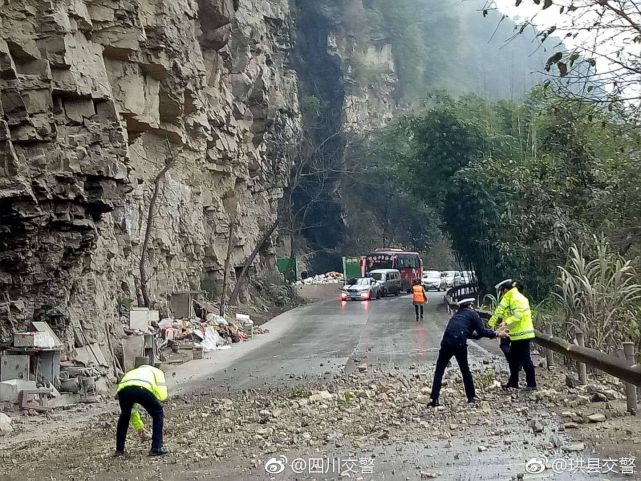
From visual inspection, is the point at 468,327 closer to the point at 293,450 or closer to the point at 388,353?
the point at 293,450

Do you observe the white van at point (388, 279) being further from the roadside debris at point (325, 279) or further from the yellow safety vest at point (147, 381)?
the yellow safety vest at point (147, 381)

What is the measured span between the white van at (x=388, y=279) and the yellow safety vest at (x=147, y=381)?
39900 millimetres

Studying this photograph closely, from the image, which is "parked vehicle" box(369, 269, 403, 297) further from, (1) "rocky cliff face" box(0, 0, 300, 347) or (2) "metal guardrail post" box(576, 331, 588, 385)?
(2) "metal guardrail post" box(576, 331, 588, 385)

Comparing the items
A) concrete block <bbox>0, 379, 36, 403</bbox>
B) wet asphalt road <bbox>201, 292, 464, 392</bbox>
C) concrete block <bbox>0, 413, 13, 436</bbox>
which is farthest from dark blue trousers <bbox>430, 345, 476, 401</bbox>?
concrete block <bbox>0, 379, 36, 403</bbox>

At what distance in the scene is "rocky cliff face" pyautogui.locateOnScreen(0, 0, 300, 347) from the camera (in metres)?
13.7

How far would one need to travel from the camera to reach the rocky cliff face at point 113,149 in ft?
45.0

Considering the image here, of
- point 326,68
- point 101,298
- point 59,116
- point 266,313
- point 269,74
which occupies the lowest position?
point 266,313

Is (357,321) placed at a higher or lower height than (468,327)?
lower

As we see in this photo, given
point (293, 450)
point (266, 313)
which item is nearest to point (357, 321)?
point (266, 313)

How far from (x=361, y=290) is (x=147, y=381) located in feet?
120

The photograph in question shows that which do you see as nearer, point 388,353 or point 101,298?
point 101,298

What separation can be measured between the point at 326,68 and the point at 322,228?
15.0 m

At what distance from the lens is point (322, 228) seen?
66.3 meters

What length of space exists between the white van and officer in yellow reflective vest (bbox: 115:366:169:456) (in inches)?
1570
